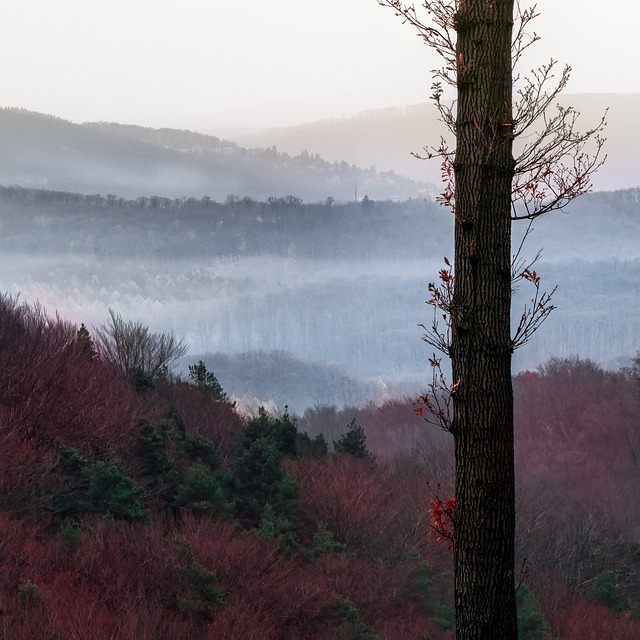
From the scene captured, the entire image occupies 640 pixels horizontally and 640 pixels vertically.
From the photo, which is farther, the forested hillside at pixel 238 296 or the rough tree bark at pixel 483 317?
the forested hillside at pixel 238 296

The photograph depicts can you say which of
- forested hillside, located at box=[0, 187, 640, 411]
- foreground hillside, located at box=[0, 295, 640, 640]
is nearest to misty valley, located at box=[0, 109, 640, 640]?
foreground hillside, located at box=[0, 295, 640, 640]

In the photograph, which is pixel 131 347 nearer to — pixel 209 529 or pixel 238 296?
pixel 209 529

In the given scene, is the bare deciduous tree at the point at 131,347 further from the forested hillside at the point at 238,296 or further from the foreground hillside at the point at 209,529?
the forested hillside at the point at 238,296

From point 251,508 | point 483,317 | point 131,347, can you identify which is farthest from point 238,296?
point 483,317

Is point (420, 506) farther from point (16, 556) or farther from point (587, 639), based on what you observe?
point (16, 556)

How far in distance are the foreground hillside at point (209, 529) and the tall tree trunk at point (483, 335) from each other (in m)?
0.43

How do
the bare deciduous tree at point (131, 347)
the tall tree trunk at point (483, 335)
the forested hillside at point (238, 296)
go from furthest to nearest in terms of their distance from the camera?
the forested hillside at point (238, 296) → the bare deciduous tree at point (131, 347) → the tall tree trunk at point (483, 335)

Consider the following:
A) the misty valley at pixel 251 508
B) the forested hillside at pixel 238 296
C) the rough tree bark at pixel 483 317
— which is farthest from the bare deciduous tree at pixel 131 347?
the forested hillside at pixel 238 296

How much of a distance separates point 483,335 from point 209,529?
19988 millimetres

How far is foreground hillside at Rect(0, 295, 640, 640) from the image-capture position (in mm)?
19719

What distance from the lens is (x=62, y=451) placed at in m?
26.2

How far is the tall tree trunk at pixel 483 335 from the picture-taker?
6.73m

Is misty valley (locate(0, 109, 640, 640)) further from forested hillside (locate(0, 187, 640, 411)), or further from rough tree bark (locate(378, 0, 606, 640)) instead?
forested hillside (locate(0, 187, 640, 411))

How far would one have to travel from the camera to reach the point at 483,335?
6770mm
